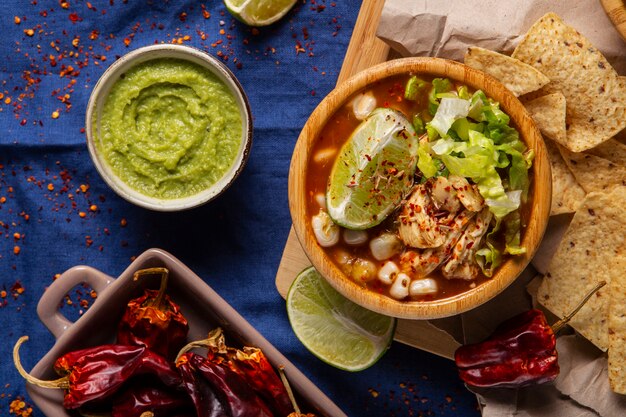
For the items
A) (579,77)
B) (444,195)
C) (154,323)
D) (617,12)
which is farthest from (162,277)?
(617,12)

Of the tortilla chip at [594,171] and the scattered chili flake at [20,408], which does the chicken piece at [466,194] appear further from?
the scattered chili flake at [20,408]

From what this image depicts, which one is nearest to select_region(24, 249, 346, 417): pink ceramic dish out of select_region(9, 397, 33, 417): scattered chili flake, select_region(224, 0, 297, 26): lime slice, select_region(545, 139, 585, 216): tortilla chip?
select_region(9, 397, 33, 417): scattered chili flake

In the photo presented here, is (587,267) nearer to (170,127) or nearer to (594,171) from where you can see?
(594,171)

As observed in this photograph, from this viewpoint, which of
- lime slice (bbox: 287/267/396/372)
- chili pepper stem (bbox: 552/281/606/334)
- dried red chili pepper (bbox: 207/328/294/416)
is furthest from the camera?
lime slice (bbox: 287/267/396/372)

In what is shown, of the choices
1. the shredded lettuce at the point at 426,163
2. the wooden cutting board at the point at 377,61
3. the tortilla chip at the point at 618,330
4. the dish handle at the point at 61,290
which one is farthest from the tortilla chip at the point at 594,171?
the dish handle at the point at 61,290

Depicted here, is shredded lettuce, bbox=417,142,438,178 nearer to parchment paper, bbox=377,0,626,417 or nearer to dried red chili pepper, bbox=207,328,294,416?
parchment paper, bbox=377,0,626,417

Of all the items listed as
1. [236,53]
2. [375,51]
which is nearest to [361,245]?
[375,51]
